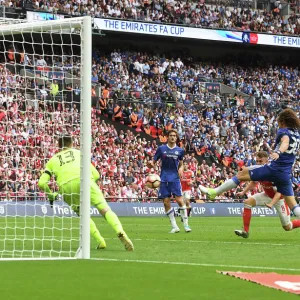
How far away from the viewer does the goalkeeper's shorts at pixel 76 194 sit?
12961 millimetres

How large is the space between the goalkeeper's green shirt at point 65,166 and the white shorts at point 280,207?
476 centimetres

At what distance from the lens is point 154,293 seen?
7.93 meters

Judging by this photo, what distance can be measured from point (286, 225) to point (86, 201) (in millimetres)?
5630

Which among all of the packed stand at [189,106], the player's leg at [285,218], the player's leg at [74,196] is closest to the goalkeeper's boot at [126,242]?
the player's leg at [74,196]

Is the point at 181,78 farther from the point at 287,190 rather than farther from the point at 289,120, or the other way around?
the point at 289,120

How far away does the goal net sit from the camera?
470 inches

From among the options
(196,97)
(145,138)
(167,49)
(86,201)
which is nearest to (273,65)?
(167,49)

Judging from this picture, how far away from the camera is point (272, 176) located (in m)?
14.8

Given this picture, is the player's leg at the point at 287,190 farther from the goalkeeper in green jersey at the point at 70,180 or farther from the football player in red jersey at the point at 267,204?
the goalkeeper in green jersey at the point at 70,180

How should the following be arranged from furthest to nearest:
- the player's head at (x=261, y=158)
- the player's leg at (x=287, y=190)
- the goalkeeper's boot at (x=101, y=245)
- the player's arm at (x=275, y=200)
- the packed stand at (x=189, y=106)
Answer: the packed stand at (x=189, y=106) < the player's head at (x=261, y=158) < the player's arm at (x=275, y=200) < the player's leg at (x=287, y=190) < the goalkeeper's boot at (x=101, y=245)

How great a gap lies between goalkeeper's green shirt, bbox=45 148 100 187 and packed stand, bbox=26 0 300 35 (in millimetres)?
29957

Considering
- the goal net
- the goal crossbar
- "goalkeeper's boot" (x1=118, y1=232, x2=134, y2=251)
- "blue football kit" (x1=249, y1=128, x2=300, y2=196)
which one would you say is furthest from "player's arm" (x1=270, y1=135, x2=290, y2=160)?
the goal crossbar

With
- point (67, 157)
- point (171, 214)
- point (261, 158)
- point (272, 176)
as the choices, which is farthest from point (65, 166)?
point (171, 214)

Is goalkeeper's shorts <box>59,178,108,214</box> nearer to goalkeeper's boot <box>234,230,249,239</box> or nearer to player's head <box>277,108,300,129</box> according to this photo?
player's head <box>277,108,300,129</box>
